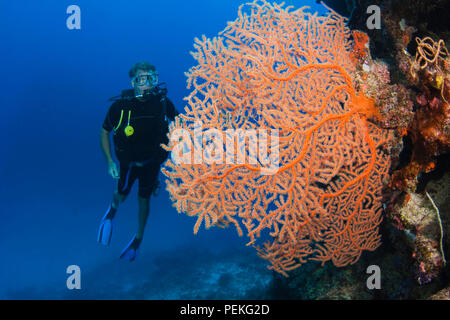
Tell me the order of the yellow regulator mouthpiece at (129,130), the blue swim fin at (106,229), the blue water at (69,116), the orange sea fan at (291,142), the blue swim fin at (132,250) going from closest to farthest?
the orange sea fan at (291,142) < the yellow regulator mouthpiece at (129,130) < the blue swim fin at (106,229) < the blue swim fin at (132,250) < the blue water at (69,116)

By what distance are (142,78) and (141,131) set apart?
45.0 inches

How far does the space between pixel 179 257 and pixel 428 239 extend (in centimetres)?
1527

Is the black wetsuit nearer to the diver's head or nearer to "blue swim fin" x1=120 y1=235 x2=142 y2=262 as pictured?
the diver's head

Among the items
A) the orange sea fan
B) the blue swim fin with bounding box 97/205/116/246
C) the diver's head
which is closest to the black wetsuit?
the diver's head

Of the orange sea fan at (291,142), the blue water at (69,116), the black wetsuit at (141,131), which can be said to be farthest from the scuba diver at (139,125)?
the blue water at (69,116)

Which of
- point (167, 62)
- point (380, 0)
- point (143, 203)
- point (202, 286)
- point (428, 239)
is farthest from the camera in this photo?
point (167, 62)

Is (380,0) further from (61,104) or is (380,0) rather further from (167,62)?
(167,62)

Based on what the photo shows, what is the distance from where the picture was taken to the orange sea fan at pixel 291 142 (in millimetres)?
2916

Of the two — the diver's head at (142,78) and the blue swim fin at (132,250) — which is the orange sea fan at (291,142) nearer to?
the diver's head at (142,78)

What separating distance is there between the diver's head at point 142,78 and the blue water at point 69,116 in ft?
51.8

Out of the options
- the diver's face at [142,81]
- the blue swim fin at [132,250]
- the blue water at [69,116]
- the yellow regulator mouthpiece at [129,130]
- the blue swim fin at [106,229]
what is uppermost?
the blue water at [69,116]

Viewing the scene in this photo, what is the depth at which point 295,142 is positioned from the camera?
286 centimetres

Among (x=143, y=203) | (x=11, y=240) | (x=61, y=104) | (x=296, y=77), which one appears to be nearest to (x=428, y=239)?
(x=296, y=77)

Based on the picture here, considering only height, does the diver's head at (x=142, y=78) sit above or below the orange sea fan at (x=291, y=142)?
above
